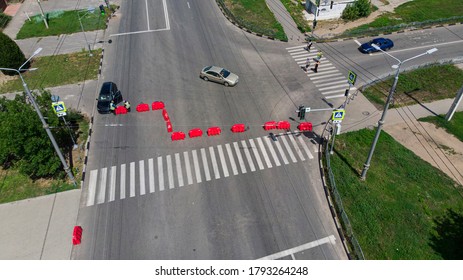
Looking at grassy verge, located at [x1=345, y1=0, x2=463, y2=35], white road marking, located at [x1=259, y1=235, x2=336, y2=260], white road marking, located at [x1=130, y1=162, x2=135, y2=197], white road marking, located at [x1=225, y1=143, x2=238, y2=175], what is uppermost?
grassy verge, located at [x1=345, y1=0, x2=463, y2=35]

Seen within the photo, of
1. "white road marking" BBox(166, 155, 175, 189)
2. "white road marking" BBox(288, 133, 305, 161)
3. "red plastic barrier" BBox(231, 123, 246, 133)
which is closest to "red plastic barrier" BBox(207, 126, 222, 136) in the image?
"red plastic barrier" BBox(231, 123, 246, 133)

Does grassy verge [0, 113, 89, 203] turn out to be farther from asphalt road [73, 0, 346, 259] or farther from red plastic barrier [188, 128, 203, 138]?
red plastic barrier [188, 128, 203, 138]

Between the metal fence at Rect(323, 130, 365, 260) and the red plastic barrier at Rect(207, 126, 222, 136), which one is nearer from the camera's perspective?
the metal fence at Rect(323, 130, 365, 260)

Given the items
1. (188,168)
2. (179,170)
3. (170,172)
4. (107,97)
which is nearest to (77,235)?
(170,172)

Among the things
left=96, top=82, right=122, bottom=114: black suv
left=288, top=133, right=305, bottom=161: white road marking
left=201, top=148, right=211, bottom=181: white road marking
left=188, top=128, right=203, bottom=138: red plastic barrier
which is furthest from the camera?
left=96, top=82, right=122, bottom=114: black suv

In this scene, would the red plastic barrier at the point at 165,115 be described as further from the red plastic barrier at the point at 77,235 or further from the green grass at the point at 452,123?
the green grass at the point at 452,123

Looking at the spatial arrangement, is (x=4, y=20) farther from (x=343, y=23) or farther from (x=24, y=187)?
(x=343, y=23)

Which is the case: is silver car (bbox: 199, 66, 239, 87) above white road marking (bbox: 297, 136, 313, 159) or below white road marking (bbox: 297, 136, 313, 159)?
above
